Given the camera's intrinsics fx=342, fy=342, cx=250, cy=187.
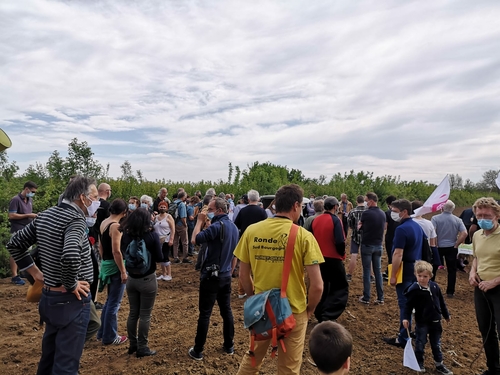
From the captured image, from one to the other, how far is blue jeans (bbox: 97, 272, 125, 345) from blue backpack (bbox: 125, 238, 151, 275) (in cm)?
64

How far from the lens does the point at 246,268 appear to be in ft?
10.1

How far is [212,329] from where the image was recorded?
530 cm

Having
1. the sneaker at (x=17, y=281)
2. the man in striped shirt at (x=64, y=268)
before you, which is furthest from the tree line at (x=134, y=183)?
the man in striped shirt at (x=64, y=268)

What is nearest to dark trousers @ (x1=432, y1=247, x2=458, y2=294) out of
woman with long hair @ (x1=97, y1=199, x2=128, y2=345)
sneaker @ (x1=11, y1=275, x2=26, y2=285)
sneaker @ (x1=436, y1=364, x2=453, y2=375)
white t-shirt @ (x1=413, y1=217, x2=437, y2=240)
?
white t-shirt @ (x1=413, y1=217, x2=437, y2=240)

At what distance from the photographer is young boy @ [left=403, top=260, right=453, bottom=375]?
4164mm

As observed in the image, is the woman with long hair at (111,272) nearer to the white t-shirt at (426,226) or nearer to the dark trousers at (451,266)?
the white t-shirt at (426,226)

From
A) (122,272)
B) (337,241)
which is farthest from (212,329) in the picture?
(337,241)

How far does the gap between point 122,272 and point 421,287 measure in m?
3.78

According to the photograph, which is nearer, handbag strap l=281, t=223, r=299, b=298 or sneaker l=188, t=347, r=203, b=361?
handbag strap l=281, t=223, r=299, b=298

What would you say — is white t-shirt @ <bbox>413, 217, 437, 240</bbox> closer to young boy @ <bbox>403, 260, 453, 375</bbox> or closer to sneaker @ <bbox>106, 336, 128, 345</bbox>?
young boy @ <bbox>403, 260, 453, 375</bbox>

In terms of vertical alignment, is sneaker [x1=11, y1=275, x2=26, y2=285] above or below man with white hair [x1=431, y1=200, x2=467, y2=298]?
below

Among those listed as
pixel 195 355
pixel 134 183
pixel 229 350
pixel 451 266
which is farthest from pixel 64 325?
pixel 134 183

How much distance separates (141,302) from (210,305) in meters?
0.84

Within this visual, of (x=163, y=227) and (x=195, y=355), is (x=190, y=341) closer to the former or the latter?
(x=195, y=355)
